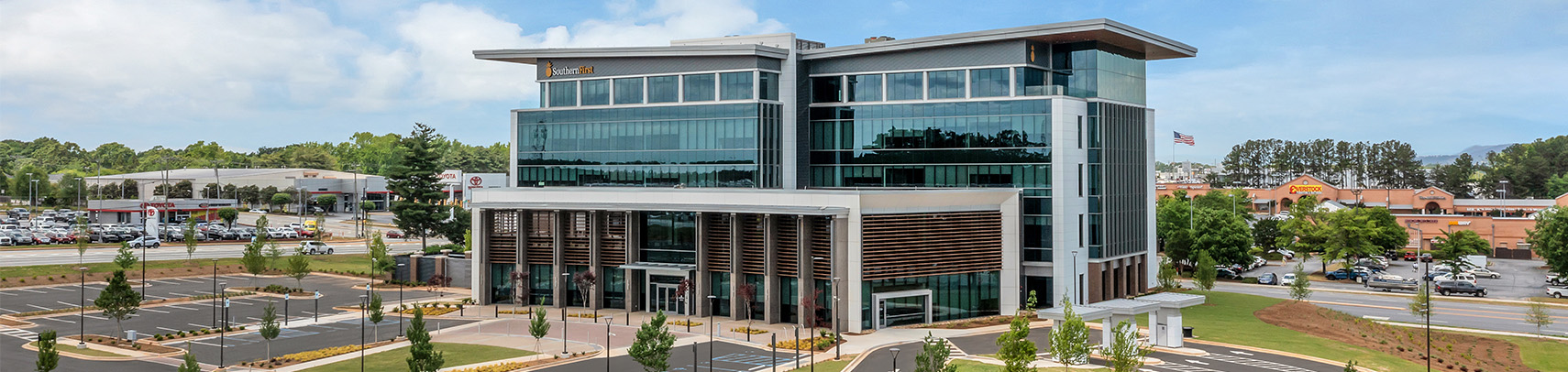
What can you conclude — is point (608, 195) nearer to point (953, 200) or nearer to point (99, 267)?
point (953, 200)

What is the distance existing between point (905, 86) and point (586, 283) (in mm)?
24381

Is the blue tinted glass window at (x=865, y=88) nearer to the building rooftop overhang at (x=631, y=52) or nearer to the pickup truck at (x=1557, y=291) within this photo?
the building rooftop overhang at (x=631, y=52)

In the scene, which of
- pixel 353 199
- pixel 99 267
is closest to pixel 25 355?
pixel 99 267

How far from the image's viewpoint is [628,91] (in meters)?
84.1

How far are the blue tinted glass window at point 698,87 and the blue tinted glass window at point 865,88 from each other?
9921 mm

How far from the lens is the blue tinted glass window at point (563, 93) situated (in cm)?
8644

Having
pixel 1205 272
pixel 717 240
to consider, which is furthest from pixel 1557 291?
pixel 717 240

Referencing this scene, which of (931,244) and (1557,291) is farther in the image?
(1557,291)

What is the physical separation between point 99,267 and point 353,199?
314ft

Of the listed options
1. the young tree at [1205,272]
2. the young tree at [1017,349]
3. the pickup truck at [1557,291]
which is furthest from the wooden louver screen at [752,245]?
the pickup truck at [1557,291]

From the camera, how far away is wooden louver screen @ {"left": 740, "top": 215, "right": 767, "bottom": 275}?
67.9 meters

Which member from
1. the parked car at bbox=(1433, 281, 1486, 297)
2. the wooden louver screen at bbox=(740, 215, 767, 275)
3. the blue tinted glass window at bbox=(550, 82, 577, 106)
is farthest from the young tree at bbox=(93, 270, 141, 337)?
the parked car at bbox=(1433, 281, 1486, 297)

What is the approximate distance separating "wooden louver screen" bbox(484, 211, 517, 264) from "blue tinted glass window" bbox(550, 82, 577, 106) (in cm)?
1201

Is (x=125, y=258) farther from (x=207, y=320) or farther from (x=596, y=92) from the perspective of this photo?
(x=596, y=92)
